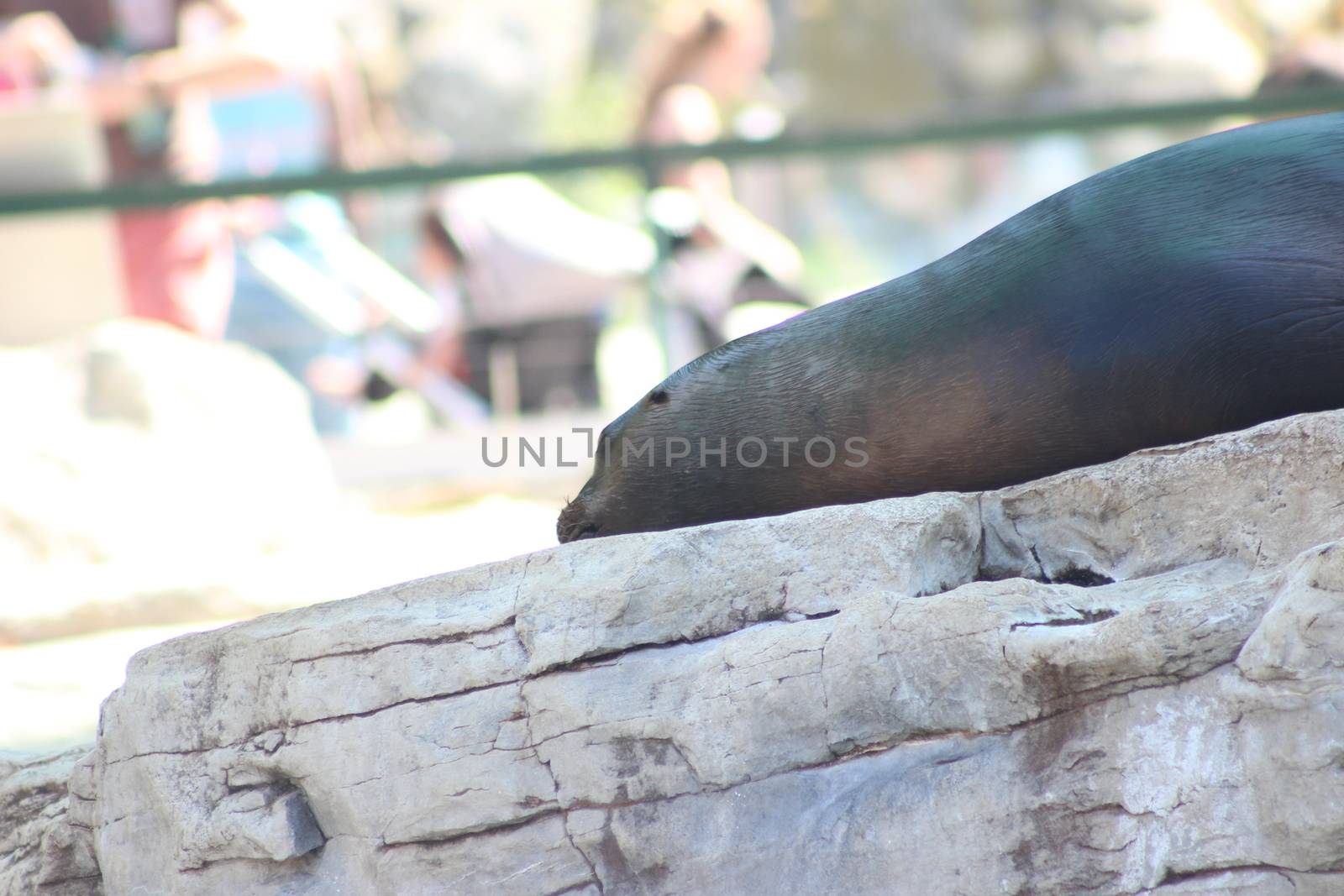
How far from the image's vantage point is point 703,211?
6391mm

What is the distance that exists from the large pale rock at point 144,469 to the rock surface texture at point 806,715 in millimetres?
2316

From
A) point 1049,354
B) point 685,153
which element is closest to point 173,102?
point 685,153

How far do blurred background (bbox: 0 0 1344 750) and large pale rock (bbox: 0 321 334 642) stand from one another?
0.01m

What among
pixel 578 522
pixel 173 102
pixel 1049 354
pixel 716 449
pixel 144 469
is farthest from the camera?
pixel 173 102

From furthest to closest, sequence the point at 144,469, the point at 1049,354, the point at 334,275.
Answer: the point at 334,275, the point at 144,469, the point at 1049,354

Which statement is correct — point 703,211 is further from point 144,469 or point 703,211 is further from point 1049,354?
point 1049,354

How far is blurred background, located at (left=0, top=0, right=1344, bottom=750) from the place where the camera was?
17.2 ft

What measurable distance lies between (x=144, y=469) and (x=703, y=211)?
8.71 ft

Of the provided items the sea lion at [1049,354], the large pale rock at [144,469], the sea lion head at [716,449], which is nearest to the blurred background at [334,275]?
the large pale rock at [144,469]

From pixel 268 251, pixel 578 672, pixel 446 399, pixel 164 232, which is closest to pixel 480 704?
pixel 578 672

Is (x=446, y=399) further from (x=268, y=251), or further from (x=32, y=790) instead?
(x=32, y=790)

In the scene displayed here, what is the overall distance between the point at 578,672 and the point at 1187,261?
112cm

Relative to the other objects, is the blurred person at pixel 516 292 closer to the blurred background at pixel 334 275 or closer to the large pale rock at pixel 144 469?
the blurred background at pixel 334 275

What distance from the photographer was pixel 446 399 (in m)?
7.37
